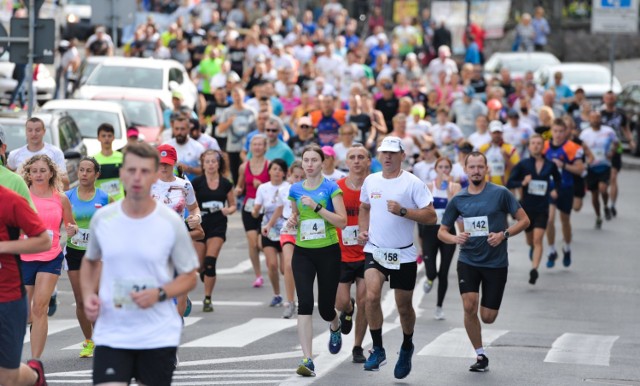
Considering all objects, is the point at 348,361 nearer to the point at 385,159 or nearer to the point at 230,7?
the point at 385,159

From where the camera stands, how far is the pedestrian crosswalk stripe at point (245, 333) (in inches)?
552

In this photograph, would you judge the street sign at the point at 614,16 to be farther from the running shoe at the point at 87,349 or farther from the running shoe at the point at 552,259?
the running shoe at the point at 87,349

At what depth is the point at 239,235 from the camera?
24266 millimetres

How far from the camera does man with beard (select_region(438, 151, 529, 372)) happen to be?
42.7 ft

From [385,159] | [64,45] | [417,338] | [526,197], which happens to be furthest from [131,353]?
[64,45]

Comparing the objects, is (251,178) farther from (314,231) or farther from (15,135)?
(314,231)

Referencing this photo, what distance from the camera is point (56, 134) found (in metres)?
20.7

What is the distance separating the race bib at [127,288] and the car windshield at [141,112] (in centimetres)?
1861

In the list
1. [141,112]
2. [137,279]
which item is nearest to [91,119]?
[141,112]

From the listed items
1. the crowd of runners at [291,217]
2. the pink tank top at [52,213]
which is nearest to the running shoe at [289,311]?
the crowd of runners at [291,217]

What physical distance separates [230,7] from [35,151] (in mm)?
28488

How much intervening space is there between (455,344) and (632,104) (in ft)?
75.6

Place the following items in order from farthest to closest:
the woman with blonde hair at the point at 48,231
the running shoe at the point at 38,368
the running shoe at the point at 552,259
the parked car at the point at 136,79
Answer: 1. the parked car at the point at 136,79
2. the running shoe at the point at 552,259
3. the woman with blonde hair at the point at 48,231
4. the running shoe at the point at 38,368

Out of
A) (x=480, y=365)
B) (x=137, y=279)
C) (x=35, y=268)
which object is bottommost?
(x=480, y=365)
